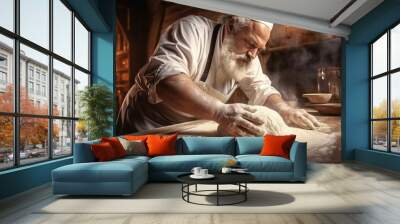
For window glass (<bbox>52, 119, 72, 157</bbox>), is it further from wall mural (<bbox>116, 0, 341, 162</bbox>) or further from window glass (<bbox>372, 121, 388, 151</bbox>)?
window glass (<bbox>372, 121, 388, 151</bbox>)

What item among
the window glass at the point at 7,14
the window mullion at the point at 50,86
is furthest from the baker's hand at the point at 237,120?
the window glass at the point at 7,14

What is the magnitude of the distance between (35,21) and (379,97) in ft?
25.2

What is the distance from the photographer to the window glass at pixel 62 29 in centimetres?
679

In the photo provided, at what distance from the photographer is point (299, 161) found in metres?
6.18

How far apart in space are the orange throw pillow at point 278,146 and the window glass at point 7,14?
4439 mm

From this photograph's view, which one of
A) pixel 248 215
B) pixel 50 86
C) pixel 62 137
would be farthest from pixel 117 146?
pixel 248 215

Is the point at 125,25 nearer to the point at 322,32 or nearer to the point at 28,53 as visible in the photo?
the point at 28,53

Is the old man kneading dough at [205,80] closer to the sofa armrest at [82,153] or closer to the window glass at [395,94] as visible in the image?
the window glass at [395,94]

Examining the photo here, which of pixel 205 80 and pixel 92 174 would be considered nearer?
pixel 92 174

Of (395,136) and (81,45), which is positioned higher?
(81,45)

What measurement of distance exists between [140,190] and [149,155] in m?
1.37

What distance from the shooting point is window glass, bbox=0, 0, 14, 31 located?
16.3 feet

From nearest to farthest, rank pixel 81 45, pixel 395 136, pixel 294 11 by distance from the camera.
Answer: pixel 395 136 < pixel 81 45 < pixel 294 11

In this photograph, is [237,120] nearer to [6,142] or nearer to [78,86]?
[78,86]
